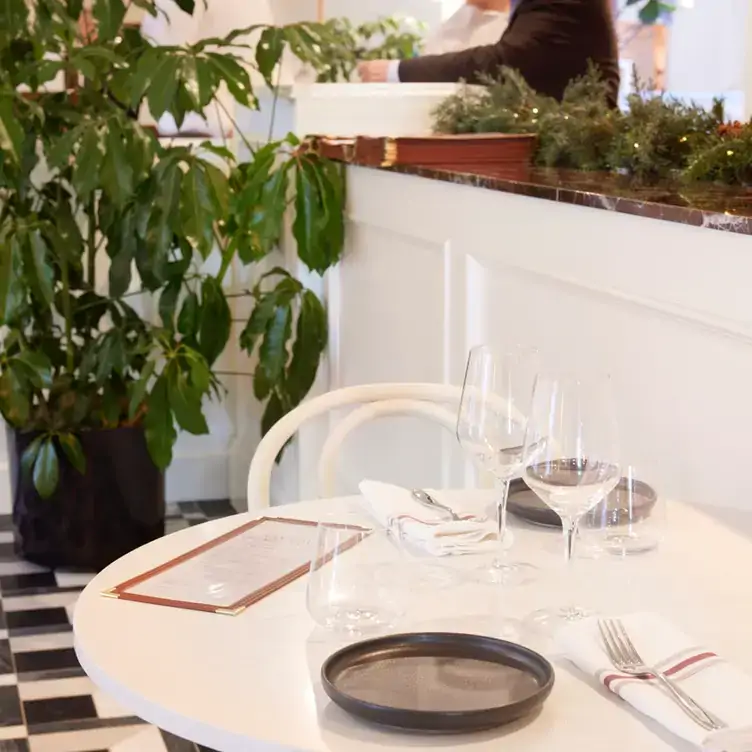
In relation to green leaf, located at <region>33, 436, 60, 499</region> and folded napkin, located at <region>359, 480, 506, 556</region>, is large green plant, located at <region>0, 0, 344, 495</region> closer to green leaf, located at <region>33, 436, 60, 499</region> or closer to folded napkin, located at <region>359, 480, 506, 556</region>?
Result: green leaf, located at <region>33, 436, 60, 499</region>

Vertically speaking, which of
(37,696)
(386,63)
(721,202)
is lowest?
(37,696)

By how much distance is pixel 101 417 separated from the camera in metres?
3.37

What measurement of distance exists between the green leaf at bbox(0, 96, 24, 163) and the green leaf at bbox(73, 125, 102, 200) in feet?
0.48

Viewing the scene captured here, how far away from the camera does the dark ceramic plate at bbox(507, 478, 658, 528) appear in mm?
1277

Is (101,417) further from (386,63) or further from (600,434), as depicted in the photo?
(600,434)

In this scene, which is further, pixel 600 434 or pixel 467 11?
pixel 467 11

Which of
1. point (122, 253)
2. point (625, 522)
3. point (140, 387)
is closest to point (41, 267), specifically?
point (122, 253)

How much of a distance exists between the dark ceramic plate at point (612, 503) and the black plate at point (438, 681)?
272 mm

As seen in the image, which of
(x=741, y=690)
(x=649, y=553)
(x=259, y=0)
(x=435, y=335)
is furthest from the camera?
(x=259, y=0)

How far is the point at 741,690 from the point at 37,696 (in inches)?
79.6

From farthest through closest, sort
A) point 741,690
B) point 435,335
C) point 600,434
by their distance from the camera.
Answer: point 435,335, point 600,434, point 741,690

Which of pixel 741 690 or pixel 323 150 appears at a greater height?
pixel 323 150

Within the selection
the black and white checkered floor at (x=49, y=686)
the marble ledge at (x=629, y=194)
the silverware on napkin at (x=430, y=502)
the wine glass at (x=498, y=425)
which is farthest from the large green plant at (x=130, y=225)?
the wine glass at (x=498, y=425)

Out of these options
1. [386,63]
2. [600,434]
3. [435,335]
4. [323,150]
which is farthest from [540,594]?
[386,63]
